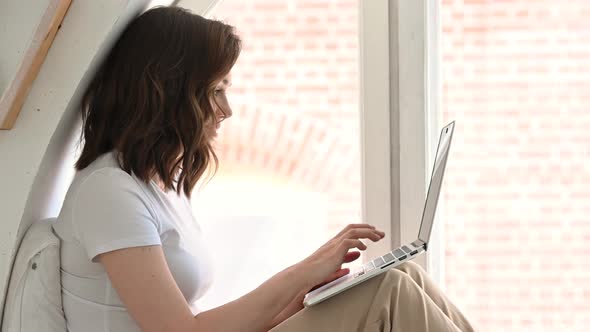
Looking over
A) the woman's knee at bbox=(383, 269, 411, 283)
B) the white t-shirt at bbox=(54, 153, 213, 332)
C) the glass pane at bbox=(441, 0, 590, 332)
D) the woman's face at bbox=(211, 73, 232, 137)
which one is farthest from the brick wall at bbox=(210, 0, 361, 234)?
the woman's knee at bbox=(383, 269, 411, 283)

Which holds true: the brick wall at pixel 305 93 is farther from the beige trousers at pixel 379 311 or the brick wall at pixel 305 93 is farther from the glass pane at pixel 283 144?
the beige trousers at pixel 379 311

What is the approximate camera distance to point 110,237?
153 cm

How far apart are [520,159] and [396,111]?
327 mm

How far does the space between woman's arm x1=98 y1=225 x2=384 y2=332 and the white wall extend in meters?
0.23

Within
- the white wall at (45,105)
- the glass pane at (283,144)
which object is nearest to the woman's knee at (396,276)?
the glass pane at (283,144)

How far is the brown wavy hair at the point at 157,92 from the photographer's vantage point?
1649 mm

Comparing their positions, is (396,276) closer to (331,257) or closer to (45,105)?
(331,257)

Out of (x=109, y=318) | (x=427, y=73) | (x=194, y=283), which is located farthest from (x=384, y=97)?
(x=109, y=318)

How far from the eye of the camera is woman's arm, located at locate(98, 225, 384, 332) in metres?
1.53

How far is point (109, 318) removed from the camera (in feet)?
5.29

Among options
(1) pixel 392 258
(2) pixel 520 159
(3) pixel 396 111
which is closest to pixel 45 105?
(1) pixel 392 258

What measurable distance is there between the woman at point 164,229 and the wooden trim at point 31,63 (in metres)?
0.12

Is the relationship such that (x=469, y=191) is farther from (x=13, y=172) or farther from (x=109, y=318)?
(x=13, y=172)

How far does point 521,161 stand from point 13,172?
3.88ft
